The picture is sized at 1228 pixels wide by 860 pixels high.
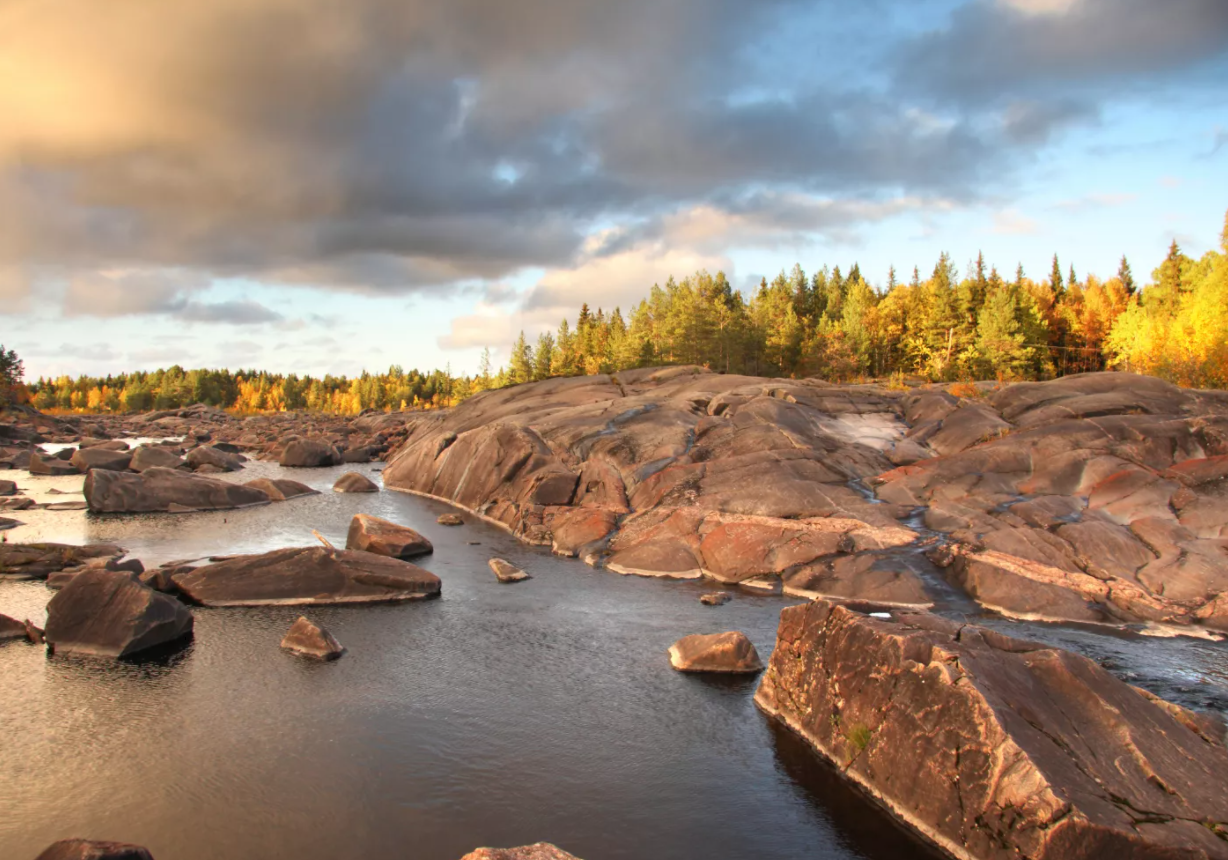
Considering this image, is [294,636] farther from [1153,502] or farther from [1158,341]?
[1158,341]

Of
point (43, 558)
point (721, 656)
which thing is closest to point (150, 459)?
point (43, 558)

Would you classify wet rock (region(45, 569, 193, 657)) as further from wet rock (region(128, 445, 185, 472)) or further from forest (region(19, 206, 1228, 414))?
forest (region(19, 206, 1228, 414))

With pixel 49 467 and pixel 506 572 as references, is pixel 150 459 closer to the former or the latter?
pixel 49 467

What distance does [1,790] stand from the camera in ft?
49.8

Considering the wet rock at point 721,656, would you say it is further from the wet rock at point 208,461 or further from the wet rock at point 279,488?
the wet rock at point 208,461

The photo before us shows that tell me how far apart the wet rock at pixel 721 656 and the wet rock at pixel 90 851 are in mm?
13841

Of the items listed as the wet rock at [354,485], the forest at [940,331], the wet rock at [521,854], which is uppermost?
the forest at [940,331]

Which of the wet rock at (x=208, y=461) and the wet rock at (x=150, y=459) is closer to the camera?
the wet rock at (x=150, y=459)

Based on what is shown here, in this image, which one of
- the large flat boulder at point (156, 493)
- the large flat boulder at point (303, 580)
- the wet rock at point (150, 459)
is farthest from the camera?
the wet rock at point (150, 459)

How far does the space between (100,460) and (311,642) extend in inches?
2098

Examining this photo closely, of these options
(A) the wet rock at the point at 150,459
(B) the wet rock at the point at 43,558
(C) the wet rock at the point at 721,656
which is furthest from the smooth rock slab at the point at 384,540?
(A) the wet rock at the point at 150,459

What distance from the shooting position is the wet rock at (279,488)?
5184cm

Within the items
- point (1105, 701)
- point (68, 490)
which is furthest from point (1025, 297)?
point (68, 490)

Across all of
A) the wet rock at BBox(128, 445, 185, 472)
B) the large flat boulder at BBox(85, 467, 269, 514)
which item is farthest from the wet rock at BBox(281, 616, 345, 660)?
the wet rock at BBox(128, 445, 185, 472)
